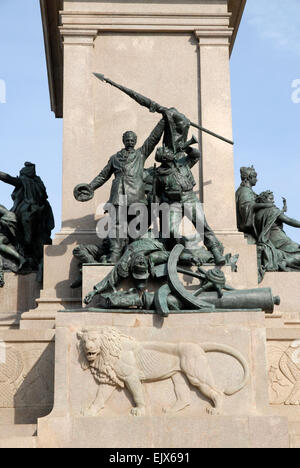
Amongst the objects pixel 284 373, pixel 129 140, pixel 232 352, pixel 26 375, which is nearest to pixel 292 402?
pixel 284 373

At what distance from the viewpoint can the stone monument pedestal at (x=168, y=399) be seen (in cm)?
1259

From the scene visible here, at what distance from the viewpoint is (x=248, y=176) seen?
64.6 feet

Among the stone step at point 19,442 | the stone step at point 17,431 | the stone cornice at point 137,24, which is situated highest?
the stone cornice at point 137,24

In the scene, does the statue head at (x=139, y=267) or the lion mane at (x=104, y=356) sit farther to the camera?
the statue head at (x=139, y=267)

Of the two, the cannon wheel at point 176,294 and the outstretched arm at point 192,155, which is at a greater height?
the outstretched arm at point 192,155

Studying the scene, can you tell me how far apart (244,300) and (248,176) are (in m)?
6.20

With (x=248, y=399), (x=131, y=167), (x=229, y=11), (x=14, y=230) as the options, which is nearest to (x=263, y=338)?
(x=248, y=399)

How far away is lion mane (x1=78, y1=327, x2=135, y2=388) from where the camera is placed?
42.6ft

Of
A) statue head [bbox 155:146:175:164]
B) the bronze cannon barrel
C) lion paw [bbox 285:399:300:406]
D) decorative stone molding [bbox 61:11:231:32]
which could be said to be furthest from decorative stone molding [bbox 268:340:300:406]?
decorative stone molding [bbox 61:11:231:32]

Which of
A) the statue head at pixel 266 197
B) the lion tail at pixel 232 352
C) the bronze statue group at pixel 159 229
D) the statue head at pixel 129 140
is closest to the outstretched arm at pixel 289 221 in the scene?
the bronze statue group at pixel 159 229

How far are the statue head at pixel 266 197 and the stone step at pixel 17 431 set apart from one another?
27.5 ft

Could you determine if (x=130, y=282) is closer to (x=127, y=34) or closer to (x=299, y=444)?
(x=299, y=444)

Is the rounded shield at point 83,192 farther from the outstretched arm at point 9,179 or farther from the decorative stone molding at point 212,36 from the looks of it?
the decorative stone molding at point 212,36

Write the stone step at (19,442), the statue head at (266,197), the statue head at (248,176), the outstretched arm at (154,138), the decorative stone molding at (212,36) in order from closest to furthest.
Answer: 1. the stone step at (19,442)
2. the outstretched arm at (154,138)
3. the decorative stone molding at (212,36)
4. the statue head at (266,197)
5. the statue head at (248,176)
